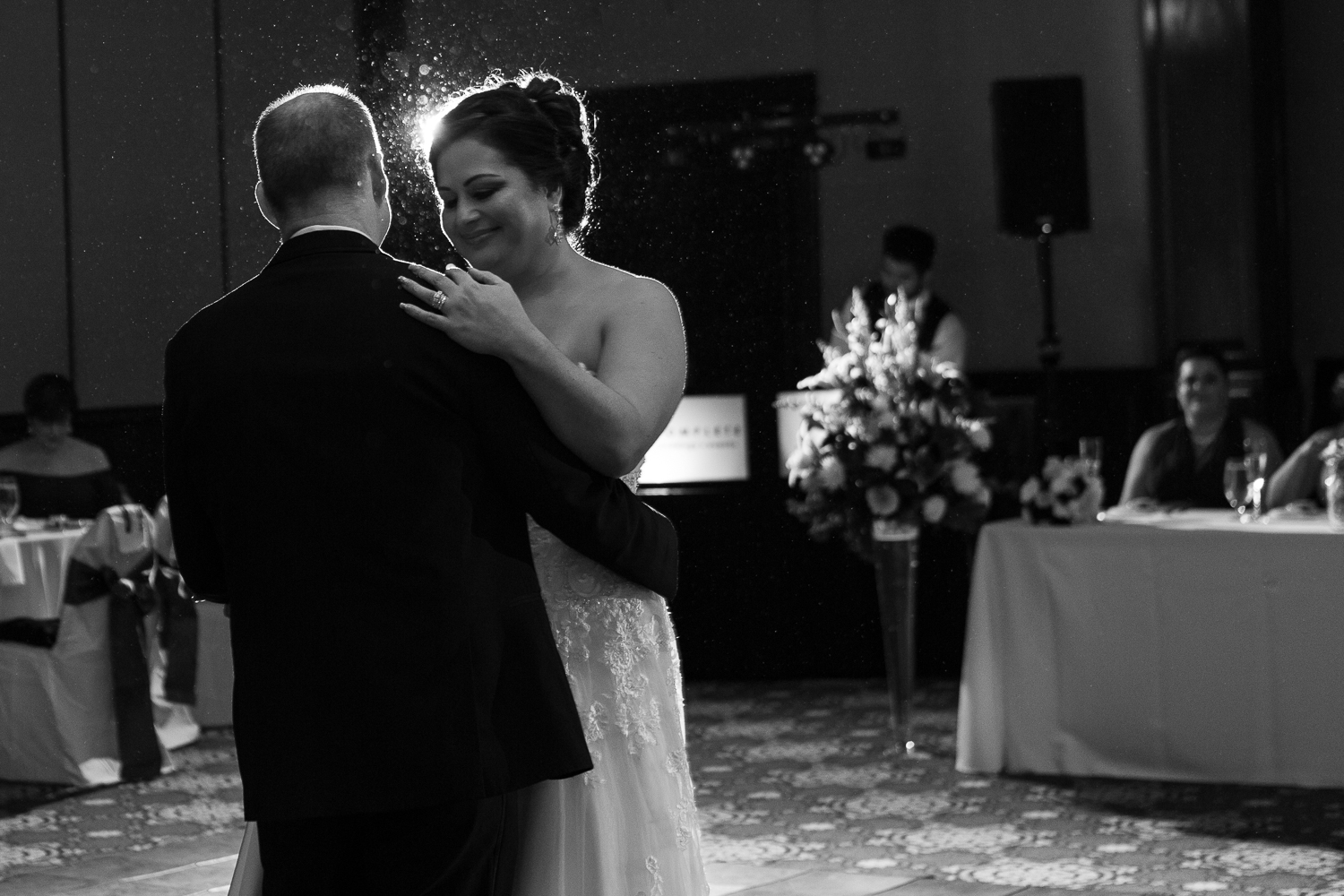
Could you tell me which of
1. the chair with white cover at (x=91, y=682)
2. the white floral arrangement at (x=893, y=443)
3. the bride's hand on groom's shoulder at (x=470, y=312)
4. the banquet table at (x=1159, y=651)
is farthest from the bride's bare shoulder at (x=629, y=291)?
the chair with white cover at (x=91, y=682)

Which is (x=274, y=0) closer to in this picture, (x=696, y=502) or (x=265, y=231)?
(x=265, y=231)

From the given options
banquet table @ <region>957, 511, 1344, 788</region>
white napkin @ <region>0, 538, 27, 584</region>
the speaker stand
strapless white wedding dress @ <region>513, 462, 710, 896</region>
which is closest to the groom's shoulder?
strapless white wedding dress @ <region>513, 462, 710, 896</region>

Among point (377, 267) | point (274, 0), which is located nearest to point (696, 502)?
point (274, 0)

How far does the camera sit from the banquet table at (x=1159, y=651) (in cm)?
436

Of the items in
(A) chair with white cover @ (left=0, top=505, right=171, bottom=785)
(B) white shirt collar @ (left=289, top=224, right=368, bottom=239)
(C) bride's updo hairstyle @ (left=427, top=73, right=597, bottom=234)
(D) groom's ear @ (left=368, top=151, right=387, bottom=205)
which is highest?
(C) bride's updo hairstyle @ (left=427, top=73, right=597, bottom=234)

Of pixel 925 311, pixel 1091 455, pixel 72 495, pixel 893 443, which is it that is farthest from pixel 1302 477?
pixel 72 495

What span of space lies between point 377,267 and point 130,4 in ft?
17.7

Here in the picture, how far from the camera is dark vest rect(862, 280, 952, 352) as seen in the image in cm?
676

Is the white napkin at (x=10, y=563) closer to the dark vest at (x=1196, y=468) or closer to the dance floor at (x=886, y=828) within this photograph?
the dance floor at (x=886, y=828)

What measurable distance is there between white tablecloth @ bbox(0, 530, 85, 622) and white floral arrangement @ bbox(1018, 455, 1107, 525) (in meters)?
2.73

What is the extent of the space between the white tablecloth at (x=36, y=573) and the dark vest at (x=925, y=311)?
9.91ft

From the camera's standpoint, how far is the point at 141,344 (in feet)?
22.3

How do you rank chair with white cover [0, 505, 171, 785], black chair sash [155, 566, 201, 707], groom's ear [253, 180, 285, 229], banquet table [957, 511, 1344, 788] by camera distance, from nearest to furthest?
groom's ear [253, 180, 285, 229], banquet table [957, 511, 1344, 788], chair with white cover [0, 505, 171, 785], black chair sash [155, 566, 201, 707]

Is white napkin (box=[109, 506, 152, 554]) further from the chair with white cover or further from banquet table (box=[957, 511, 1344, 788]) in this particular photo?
banquet table (box=[957, 511, 1344, 788])
